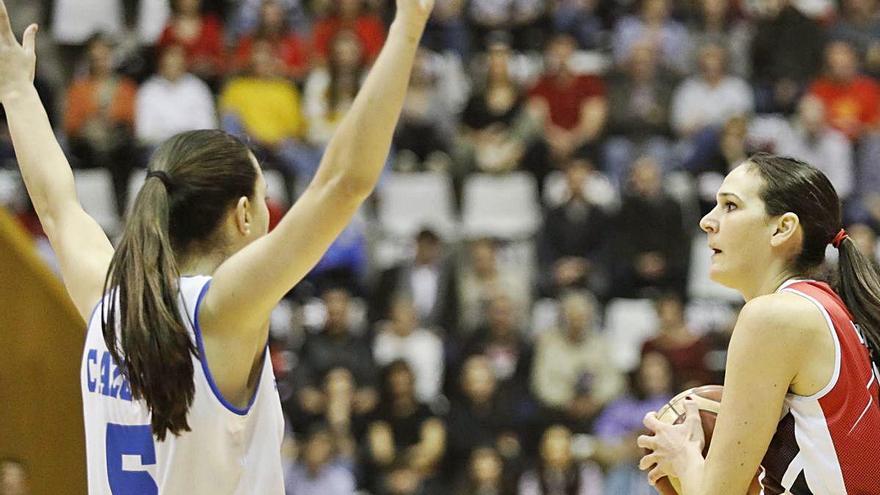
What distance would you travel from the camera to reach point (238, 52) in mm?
13000

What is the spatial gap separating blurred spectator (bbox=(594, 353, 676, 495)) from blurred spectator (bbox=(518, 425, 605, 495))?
120 mm

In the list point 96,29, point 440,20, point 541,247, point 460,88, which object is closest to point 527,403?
point 541,247

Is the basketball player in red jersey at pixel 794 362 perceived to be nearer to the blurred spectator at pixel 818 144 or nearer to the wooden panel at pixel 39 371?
the wooden panel at pixel 39 371

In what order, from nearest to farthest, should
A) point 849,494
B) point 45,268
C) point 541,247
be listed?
point 849,494 → point 45,268 → point 541,247

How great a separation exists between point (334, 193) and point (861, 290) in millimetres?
1480

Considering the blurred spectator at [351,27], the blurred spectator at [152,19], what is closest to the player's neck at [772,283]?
the blurred spectator at [351,27]

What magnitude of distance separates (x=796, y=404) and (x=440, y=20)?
1075 cm

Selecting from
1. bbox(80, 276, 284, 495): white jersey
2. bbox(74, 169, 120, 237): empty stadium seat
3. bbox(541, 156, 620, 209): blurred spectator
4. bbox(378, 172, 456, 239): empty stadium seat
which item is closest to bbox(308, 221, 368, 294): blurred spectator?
bbox(378, 172, 456, 239): empty stadium seat

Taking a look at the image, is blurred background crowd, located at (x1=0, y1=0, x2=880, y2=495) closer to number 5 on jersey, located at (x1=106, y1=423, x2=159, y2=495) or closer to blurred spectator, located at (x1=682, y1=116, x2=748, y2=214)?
blurred spectator, located at (x1=682, y1=116, x2=748, y2=214)

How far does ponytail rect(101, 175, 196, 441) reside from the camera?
275 centimetres

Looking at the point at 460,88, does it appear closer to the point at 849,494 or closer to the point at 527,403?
the point at 527,403

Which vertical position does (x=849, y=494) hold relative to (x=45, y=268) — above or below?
below

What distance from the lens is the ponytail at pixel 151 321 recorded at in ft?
9.01

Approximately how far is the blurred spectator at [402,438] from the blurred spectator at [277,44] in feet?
13.0
